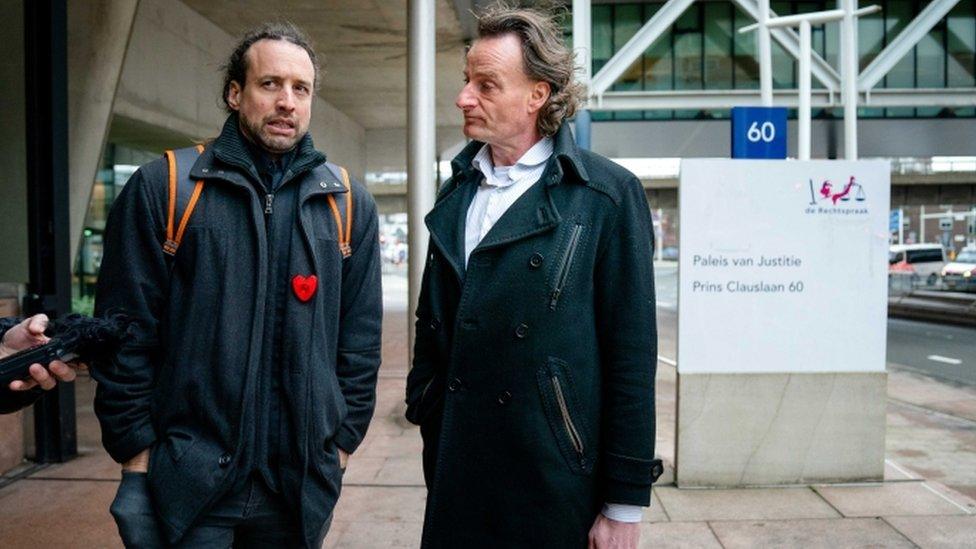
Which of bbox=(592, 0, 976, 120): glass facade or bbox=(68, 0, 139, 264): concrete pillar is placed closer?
bbox=(68, 0, 139, 264): concrete pillar

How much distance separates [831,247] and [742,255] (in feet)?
1.79

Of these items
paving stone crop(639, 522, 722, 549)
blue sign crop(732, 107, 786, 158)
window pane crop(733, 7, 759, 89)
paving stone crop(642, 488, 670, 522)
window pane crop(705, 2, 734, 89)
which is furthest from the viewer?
window pane crop(705, 2, 734, 89)

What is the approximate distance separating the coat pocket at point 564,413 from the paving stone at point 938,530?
2895 millimetres

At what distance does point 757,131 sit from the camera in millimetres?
8094

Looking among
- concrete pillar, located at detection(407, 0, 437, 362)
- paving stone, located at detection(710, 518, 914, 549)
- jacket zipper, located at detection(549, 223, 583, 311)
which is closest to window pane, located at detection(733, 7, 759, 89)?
concrete pillar, located at detection(407, 0, 437, 362)

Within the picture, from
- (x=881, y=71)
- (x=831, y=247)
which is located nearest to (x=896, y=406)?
(x=831, y=247)

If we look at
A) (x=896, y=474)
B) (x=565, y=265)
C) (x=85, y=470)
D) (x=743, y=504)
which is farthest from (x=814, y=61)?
(x=565, y=265)

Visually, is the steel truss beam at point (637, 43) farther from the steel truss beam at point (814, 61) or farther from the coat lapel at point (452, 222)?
the coat lapel at point (452, 222)

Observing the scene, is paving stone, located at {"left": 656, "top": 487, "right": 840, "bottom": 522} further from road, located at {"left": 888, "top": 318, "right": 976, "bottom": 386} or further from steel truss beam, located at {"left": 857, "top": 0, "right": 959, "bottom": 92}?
steel truss beam, located at {"left": 857, "top": 0, "right": 959, "bottom": 92}

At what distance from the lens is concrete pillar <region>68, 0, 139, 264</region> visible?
844 cm

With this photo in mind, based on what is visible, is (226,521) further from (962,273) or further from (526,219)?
(962,273)

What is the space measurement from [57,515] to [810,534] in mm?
3937

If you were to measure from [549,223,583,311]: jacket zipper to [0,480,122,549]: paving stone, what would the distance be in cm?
316

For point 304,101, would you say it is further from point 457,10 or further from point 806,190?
point 457,10
